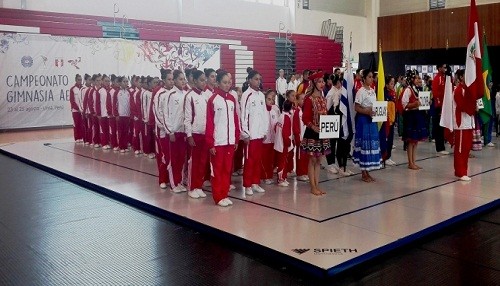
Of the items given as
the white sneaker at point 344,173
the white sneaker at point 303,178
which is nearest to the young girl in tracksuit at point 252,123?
the white sneaker at point 303,178

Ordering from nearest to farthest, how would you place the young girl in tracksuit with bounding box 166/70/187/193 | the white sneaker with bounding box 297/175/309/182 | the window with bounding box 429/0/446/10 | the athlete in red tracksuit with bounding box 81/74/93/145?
1. the young girl in tracksuit with bounding box 166/70/187/193
2. the white sneaker with bounding box 297/175/309/182
3. the athlete in red tracksuit with bounding box 81/74/93/145
4. the window with bounding box 429/0/446/10

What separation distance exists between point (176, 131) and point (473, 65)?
400 cm

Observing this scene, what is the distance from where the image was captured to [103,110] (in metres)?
9.70

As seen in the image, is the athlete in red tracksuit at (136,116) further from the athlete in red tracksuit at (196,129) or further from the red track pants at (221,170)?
the red track pants at (221,170)

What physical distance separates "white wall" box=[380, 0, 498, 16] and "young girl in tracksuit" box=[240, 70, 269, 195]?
15902 millimetres

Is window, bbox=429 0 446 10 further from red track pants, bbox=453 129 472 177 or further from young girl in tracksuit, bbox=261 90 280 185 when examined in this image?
young girl in tracksuit, bbox=261 90 280 185

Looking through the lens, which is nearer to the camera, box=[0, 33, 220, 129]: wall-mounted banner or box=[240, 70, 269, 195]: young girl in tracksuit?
box=[240, 70, 269, 195]: young girl in tracksuit

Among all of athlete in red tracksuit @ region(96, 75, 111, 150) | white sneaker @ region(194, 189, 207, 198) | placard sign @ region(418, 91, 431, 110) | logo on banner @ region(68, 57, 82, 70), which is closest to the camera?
white sneaker @ region(194, 189, 207, 198)

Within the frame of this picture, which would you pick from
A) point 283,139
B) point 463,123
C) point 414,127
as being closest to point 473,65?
point 463,123

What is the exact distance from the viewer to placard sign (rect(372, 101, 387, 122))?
6.46 meters

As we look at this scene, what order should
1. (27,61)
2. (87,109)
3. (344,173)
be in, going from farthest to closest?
(27,61), (87,109), (344,173)

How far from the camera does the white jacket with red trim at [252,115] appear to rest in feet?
19.3

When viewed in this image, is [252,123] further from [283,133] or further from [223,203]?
[223,203]

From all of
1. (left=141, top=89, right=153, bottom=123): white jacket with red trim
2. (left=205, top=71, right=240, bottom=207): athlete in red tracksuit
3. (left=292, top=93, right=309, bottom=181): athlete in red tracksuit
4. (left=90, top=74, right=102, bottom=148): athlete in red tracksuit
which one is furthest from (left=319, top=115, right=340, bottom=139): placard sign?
(left=90, top=74, right=102, bottom=148): athlete in red tracksuit
